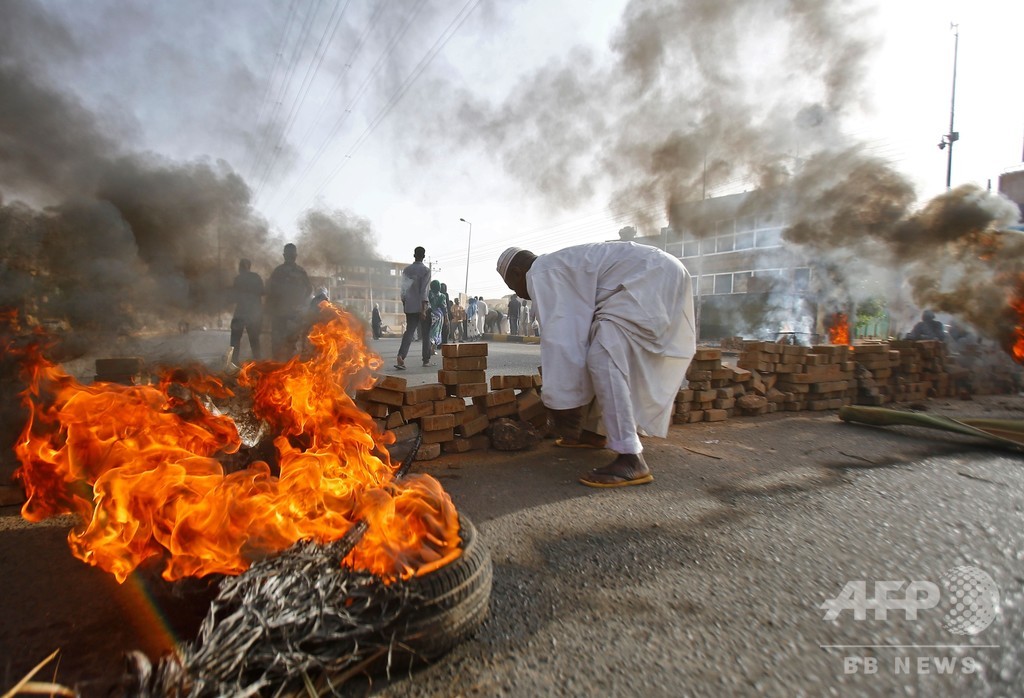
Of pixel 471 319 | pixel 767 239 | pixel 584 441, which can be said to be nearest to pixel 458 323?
pixel 471 319

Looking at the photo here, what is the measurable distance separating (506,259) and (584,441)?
1.71 m

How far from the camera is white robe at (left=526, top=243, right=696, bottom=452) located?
354 centimetres

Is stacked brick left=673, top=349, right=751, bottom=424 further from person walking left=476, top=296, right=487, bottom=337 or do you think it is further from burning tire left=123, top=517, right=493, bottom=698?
person walking left=476, top=296, right=487, bottom=337

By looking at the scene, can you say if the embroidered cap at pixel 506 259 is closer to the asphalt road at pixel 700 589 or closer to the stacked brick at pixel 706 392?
the asphalt road at pixel 700 589

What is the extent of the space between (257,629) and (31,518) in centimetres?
228

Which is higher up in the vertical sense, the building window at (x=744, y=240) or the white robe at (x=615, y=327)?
the building window at (x=744, y=240)

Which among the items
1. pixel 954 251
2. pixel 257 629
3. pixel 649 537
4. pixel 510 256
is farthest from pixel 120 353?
pixel 954 251

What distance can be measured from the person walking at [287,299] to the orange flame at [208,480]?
209 cm


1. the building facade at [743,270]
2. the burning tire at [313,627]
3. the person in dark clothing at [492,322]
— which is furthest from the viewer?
the person in dark clothing at [492,322]

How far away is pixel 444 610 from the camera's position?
1564 mm

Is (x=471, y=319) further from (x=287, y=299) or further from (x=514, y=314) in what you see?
(x=287, y=299)

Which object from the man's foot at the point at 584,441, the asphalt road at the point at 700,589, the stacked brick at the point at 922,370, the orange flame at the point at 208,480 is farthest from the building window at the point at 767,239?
the orange flame at the point at 208,480

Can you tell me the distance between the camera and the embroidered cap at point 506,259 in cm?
419

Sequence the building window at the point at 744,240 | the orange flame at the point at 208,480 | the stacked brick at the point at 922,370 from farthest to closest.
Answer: the building window at the point at 744,240 < the stacked brick at the point at 922,370 < the orange flame at the point at 208,480
